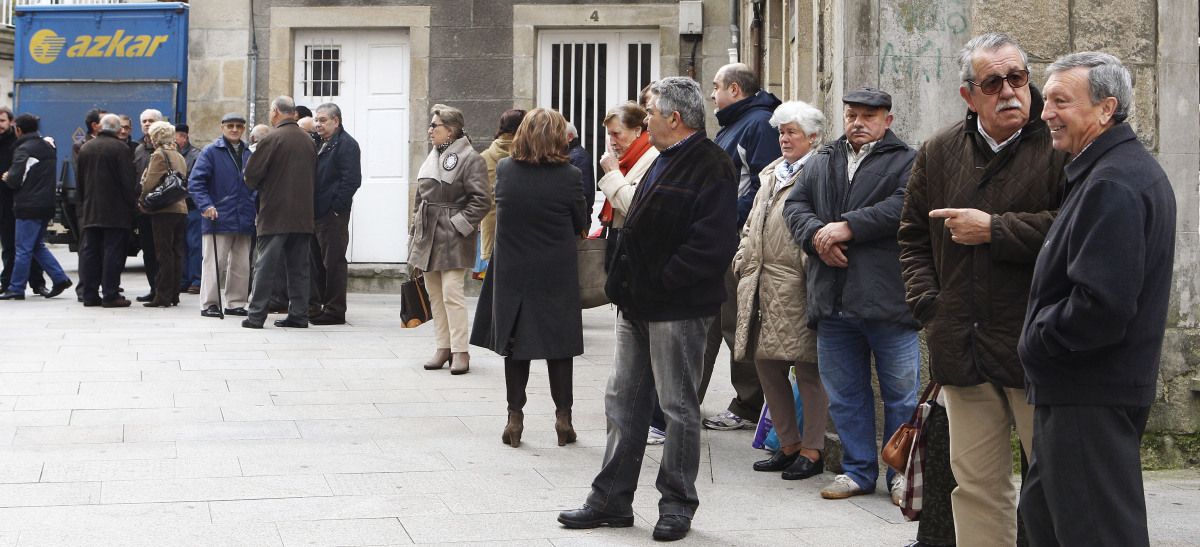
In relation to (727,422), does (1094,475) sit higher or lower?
higher

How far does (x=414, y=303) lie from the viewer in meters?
9.45

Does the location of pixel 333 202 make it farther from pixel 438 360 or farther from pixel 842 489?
pixel 842 489

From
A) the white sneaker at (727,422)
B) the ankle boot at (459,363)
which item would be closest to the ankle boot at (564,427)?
the white sneaker at (727,422)

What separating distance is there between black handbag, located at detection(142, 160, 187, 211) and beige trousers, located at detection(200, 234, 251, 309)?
1.95 feet

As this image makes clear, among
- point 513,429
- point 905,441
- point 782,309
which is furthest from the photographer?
point 513,429

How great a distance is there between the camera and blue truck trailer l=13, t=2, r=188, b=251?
16.7m

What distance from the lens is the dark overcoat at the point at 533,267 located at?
22.6ft

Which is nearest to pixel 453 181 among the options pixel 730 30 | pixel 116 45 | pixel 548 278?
pixel 548 278

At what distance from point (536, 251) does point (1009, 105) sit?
3.04 m

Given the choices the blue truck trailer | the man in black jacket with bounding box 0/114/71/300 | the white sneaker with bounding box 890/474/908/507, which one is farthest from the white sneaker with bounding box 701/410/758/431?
the blue truck trailer

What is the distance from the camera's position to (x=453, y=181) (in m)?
9.26

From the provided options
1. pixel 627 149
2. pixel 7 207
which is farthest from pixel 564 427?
pixel 7 207

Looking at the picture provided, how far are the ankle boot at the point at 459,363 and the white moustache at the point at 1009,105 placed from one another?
567cm

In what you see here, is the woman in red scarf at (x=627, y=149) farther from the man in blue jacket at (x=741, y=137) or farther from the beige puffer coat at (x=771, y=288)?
the beige puffer coat at (x=771, y=288)
